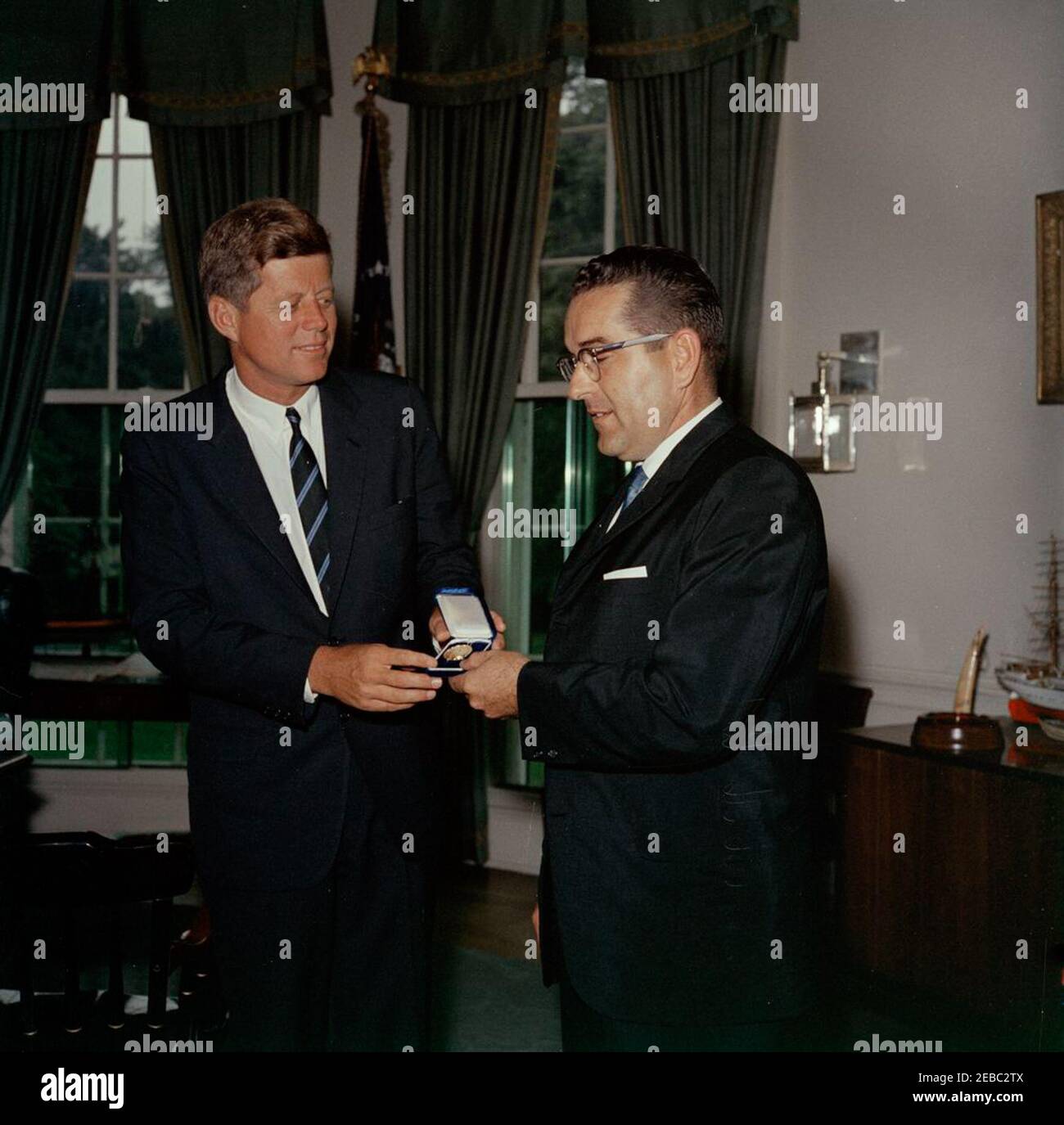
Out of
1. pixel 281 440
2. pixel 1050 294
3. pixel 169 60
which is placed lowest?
pixel 281 440

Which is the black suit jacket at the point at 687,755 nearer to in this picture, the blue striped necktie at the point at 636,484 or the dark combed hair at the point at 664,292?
the blue striped necktie at the point at 636,484

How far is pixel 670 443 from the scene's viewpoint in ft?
6.20

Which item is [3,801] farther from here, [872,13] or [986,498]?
[872,13]

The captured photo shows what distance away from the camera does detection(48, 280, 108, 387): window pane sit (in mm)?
5637

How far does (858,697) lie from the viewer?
3996mm

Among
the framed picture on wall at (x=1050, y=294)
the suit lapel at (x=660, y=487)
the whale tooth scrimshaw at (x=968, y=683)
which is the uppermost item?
the framed picture on wall at (x=1050, y=294)

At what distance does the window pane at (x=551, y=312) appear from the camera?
5.29m

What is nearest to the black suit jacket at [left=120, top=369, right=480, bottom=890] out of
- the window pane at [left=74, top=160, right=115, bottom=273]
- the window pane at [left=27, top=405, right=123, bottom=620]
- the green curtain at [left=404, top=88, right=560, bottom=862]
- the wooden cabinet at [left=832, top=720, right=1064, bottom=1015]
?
the wooden cabinet at [left=832, top=720, right=1064, bottom=1015]

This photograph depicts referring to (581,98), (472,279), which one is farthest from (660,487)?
(581,98)

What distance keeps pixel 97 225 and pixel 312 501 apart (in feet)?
13.8

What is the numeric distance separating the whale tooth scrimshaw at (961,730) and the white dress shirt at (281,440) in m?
1.99

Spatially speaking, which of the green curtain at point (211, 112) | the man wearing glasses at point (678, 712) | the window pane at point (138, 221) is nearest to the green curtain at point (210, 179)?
the green curtain at point (211, 112)

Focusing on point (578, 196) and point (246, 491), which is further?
point (578, 196)

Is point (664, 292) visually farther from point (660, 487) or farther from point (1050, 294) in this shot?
point (1050, 294)
